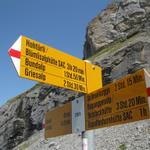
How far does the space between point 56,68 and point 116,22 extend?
171ft

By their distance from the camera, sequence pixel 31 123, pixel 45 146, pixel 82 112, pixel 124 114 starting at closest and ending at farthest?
pixel 124 114, pixel 82 112, pixel 45 146, pixel 31 123

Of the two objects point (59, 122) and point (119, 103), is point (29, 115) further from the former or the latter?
point (119, 103)

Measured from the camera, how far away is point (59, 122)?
21.4ft

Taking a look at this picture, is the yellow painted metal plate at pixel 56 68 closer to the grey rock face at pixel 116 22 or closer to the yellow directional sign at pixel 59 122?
the yellow directional sign at pixel 59 122

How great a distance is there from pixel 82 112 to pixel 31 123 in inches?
1343

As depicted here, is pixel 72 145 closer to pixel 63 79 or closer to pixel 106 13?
pixel 63 79

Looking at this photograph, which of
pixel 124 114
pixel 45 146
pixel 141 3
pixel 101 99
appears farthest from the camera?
pixel 141 3

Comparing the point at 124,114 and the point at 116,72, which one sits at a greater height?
the point at 116,72

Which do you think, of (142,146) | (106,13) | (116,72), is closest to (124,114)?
(142,146)

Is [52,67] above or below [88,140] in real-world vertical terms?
above

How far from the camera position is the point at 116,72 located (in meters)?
29.9

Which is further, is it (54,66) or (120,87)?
(54,66)

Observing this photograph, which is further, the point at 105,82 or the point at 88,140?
the point at 105,82

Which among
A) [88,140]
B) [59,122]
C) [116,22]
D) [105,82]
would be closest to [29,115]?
[105,82]
